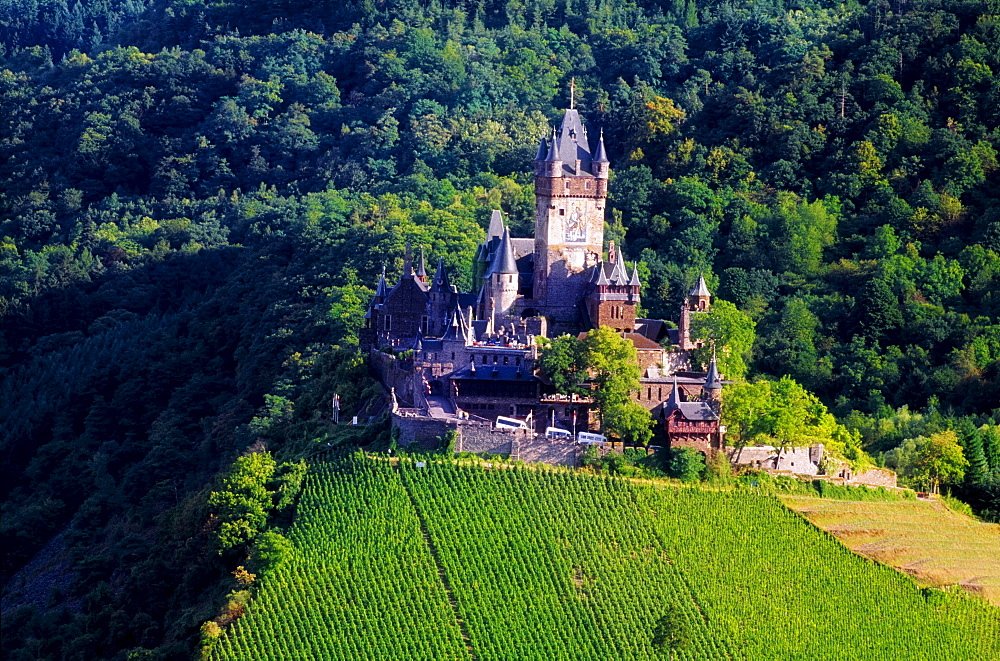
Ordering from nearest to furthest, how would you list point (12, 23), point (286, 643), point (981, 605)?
point (286, 643), point (981, 605), point (12, 23)

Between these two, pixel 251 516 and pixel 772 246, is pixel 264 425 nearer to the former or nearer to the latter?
pixel 251 516

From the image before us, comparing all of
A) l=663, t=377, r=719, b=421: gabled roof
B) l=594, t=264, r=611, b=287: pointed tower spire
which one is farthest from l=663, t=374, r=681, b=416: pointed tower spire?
l=594, t=264, r=611, b=287: pointed tower spire

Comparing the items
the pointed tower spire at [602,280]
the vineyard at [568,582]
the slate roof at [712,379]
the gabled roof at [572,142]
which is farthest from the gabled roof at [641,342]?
the gabled roof at [572,142]

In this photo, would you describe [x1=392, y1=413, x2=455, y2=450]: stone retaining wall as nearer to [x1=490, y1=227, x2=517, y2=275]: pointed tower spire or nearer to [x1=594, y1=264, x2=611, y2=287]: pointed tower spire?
[x1=490, y1=227, x2=517, y2=275]: pointed tower spire

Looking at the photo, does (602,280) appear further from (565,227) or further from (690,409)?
(690,409)

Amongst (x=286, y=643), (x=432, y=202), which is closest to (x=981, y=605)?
(x=286, y=643)

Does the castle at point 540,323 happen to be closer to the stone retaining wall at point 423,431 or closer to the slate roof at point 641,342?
the slate roof at point 641,342
